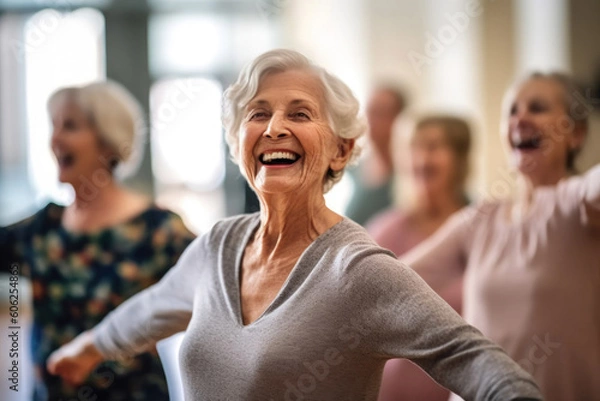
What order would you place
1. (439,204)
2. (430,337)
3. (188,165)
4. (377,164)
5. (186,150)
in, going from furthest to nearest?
(188,165) → (186,150) → (377,164) → (439,204) → (430,337)

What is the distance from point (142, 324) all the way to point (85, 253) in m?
0.40

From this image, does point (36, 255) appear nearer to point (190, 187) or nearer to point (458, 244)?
point (458, 244)

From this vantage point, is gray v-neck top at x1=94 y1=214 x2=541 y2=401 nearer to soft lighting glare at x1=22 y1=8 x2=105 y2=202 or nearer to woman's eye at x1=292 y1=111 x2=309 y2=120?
woman's eye at x1=292 y1=111 x2=309 y2=120

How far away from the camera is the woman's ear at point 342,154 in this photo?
119cm

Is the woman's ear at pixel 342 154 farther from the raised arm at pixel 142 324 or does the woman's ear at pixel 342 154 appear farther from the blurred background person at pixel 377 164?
the blurred background person at pixel 377 164

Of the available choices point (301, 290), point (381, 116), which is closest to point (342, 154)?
point (301, 290)

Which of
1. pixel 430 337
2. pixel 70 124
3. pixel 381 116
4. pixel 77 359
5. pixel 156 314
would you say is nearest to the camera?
pixel 430 337

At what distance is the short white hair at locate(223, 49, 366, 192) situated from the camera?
3.75 ft

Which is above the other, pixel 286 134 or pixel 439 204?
pixel 286 134

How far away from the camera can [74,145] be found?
1793 mm

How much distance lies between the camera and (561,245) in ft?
5.00

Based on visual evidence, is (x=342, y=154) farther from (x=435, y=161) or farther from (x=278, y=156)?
(x=435, y=161)

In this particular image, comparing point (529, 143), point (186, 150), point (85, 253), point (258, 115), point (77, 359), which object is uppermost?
point (258, 115)

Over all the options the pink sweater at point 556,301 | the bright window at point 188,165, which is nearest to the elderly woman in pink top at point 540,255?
the pink sweater at point 556,301
